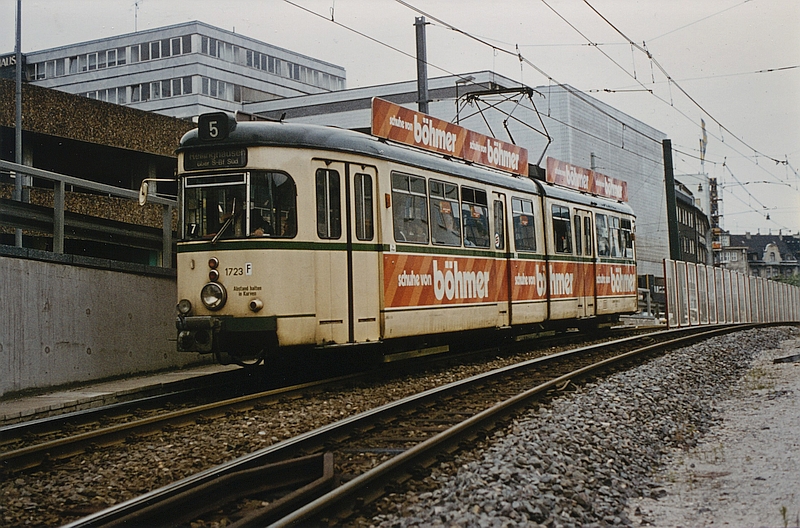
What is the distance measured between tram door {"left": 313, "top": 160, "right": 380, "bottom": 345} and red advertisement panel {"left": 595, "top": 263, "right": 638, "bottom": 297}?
922 centimetres

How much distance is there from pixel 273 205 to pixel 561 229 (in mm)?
8537

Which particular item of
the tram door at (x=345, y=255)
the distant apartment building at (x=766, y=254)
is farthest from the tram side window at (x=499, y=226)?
the distant apartment building at (x=766, y=254)

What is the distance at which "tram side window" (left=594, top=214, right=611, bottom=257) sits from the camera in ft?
62.7

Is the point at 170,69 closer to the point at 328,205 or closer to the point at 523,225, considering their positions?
the point at 523,225

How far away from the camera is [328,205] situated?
1045 centimetres

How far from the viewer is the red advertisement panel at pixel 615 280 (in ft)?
62.8

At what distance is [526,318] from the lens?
1557cm

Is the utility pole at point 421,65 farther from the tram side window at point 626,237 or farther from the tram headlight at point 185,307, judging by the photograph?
the tram headlight at point 185,307

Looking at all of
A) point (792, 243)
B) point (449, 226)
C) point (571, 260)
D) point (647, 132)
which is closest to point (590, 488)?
point (449, 226)

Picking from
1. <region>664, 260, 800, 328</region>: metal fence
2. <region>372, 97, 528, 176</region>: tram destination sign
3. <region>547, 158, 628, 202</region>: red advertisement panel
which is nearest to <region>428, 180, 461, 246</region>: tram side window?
<region>372, 97, 528, 176</region>: tram destination sign

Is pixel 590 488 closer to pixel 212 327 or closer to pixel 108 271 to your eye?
pixel 212 327

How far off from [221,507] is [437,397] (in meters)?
4.38

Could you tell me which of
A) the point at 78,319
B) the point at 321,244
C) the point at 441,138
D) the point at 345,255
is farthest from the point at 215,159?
the point at 441,138

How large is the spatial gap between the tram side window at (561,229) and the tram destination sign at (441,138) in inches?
42.3
